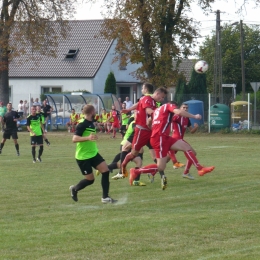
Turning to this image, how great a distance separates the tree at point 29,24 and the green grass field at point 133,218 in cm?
2507

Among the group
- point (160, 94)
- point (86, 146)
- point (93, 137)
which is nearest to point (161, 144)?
point (160, 94)

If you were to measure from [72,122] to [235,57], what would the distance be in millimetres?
36656

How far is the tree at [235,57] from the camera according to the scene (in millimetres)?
71000

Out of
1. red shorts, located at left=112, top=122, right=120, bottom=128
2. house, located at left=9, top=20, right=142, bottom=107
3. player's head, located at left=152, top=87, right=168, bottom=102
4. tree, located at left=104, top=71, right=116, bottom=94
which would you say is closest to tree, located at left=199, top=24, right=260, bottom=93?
house, located at left=9, top=20, right=142, bottom=107

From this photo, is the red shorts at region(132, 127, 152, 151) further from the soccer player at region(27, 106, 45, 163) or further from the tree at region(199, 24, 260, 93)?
the tree at region(199, 24, 260, 93)

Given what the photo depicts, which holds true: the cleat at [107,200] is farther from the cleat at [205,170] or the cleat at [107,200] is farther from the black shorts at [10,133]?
the black shorts at [10,133]

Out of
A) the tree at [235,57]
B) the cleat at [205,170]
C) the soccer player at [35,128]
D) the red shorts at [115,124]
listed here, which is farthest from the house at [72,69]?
the cleat at [205,170]

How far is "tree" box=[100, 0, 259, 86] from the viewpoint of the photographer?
3919cm

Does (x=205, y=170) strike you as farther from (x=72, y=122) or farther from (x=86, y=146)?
(x=72, y=122)

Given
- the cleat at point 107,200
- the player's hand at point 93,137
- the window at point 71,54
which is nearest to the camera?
the player's hand at point 93,137

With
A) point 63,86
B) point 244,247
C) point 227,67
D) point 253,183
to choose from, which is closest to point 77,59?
point 63,86

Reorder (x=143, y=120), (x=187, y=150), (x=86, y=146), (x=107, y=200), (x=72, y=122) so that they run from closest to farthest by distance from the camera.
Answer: (x=86, y=146) < (x=107, y=200) < (x=143, y=120) < (x=187, y=150) < (x=72, y=122)

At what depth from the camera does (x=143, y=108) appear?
1322cm

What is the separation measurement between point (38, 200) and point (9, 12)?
1252 inches
